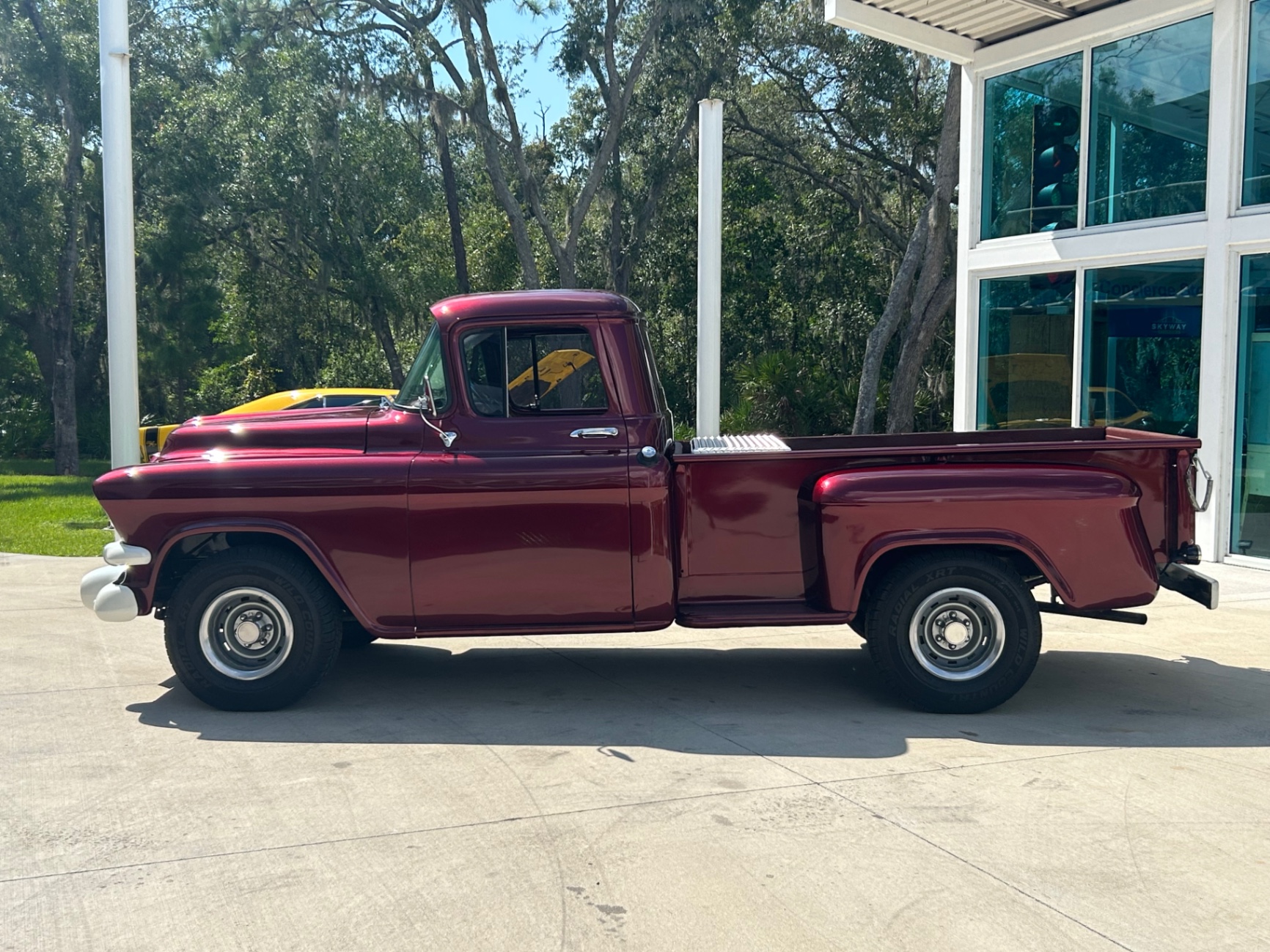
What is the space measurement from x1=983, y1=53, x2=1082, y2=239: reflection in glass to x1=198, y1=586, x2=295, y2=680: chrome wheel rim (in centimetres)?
980

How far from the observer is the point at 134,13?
26.5 metres

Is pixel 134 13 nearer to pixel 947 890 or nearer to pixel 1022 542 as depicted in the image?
pixel 1022 542

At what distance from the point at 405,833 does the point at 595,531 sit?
6.67ft

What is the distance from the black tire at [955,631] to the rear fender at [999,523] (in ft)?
0.52

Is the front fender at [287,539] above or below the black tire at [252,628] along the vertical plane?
above

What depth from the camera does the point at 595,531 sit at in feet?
20.6

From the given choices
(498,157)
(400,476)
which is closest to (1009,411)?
(400,476)

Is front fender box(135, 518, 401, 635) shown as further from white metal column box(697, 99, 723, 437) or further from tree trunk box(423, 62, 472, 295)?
tree trunk box(423, 62, 472, 295)

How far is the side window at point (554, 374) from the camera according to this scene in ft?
21.1

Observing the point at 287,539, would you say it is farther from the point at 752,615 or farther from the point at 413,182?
the point at 413,182

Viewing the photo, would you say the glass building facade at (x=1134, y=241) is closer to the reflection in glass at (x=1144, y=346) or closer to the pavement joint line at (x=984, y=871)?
the reflection in glass at (x=1144, y=346)

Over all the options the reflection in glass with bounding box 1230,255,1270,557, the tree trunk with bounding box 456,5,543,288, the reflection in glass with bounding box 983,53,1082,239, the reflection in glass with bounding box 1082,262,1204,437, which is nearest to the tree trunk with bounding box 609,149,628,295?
the tree trunk with bounding box 456,5,543,288

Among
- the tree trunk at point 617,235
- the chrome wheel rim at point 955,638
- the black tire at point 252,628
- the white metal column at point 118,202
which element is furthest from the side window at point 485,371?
the tree trunk at point 617,235

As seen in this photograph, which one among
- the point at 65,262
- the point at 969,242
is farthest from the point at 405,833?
the point at 65,262
